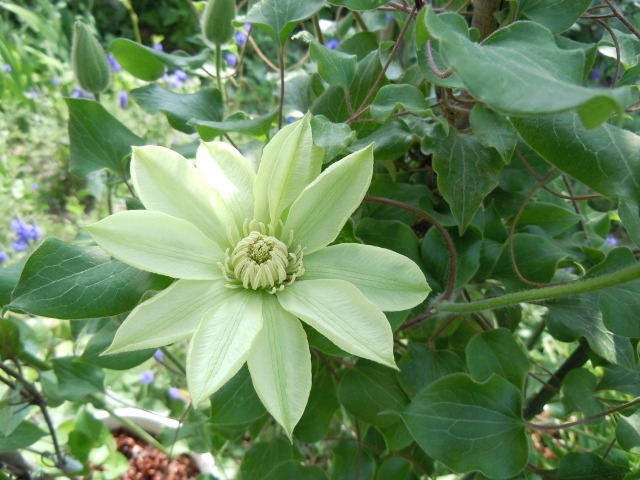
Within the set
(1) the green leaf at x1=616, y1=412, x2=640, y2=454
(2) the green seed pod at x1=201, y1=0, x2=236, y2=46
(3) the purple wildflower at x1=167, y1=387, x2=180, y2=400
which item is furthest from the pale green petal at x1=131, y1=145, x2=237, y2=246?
(3) the purple wildflower at x1=167, y1=387, x2=180, y2=400

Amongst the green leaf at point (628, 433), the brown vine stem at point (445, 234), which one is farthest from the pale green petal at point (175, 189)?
the green leaf at point (628, 433)

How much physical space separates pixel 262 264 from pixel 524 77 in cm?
19

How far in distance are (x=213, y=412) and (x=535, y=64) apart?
32cm

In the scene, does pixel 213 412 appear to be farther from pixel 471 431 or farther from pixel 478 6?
→ pixel 478 6

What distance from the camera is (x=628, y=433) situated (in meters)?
0.41

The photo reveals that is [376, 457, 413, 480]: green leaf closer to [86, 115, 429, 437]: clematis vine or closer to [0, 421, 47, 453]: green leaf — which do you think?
[86, 115, 429, 437]: clematis vine

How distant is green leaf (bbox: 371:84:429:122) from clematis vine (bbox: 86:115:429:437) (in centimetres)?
4

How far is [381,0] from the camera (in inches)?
14.2

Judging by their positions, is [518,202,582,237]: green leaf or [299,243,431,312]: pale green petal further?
[518,202,582,237]: green leaf

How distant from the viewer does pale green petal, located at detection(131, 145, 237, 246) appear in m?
0.33

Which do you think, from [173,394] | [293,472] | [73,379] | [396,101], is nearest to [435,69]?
[396,101]

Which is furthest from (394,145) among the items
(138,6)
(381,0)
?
(138,6)

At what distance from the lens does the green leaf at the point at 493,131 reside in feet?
1.07

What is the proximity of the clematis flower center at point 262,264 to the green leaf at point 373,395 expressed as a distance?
137 mm
